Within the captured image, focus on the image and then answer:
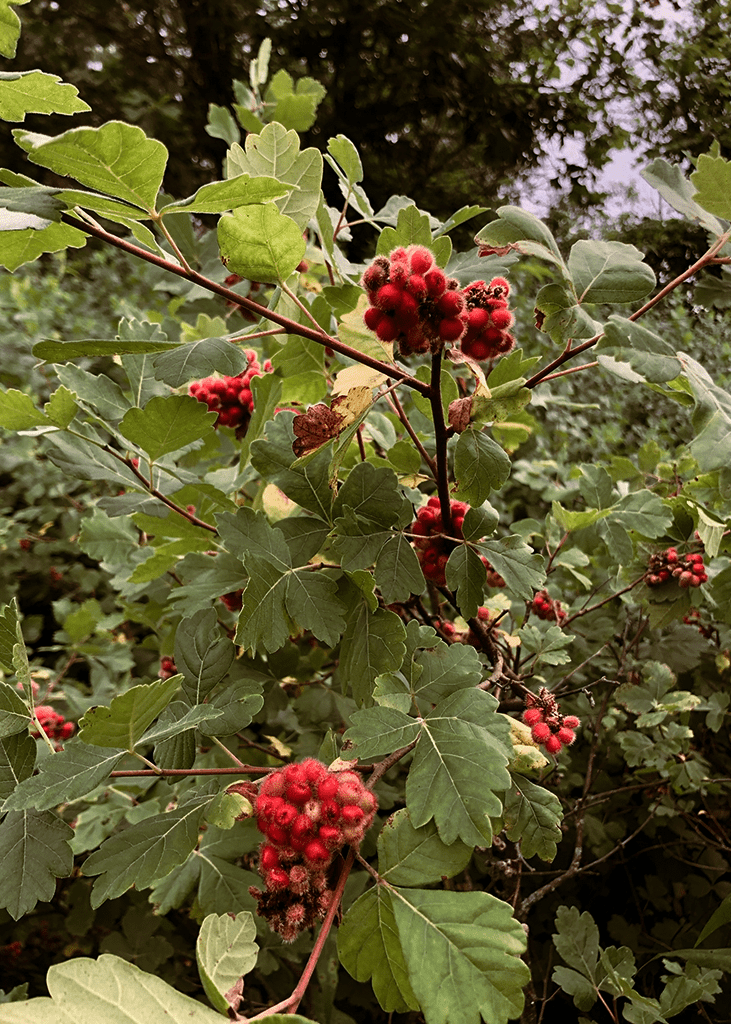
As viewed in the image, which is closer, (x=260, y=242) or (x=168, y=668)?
(x=260, y=242)

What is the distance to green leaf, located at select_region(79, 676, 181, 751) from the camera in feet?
2.46

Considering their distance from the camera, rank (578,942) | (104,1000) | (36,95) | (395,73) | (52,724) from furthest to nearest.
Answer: (395,73), (52,724), (578,942), (36,95), (104,1000)

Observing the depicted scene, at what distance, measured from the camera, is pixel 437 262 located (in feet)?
3.19

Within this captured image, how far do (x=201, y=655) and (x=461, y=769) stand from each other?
42 cm

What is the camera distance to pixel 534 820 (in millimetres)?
864

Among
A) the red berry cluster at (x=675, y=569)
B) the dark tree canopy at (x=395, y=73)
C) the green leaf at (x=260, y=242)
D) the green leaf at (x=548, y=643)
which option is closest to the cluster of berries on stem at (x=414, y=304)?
the green leaf at (x=260, y=242)

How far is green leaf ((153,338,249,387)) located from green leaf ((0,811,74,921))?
59 centimetres

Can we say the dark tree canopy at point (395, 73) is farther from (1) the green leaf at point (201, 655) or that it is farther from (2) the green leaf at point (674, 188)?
(1) the green leaf at point (201, 655)

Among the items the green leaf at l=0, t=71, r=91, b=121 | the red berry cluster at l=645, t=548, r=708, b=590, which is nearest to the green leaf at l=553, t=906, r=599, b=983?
the red berry cluster at l=645, t=548, r=708, b=590

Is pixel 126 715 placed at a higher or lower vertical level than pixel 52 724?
higher

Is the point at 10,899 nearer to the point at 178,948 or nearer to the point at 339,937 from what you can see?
the point at 339,937

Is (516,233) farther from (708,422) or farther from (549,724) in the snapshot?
(549,724)

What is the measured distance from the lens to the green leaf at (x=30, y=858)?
30.8 inches

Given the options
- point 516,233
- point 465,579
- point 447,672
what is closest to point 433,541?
point 465,579
